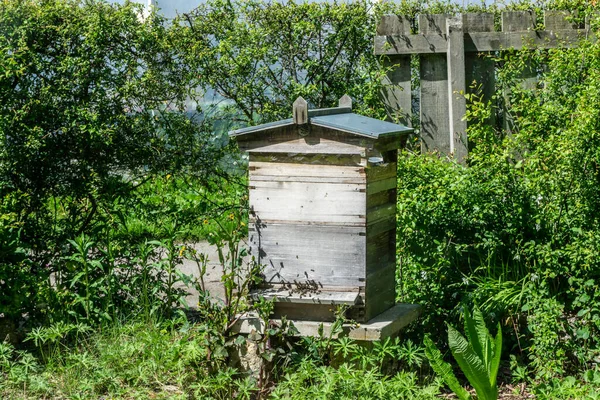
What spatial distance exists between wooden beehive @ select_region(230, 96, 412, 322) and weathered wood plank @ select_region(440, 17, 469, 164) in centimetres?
203

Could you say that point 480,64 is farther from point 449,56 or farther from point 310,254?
point 310,254

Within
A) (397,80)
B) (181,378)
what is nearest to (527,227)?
(397,80)

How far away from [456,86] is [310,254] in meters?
2.78

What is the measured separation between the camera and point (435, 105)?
716 cm

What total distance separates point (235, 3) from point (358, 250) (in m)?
3.11

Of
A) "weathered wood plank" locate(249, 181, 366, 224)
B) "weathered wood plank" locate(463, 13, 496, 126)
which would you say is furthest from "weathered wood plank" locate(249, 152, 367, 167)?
"weathered wood plank" locate(463, 13, 496, 126)

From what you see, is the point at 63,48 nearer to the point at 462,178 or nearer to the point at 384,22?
the point at 384,22

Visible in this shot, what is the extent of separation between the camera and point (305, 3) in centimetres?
695

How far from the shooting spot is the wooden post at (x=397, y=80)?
7.07 m

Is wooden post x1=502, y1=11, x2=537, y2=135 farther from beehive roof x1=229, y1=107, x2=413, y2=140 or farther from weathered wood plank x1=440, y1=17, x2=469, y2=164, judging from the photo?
beehive roof x1=229, y1=107, x2=413, y2=140

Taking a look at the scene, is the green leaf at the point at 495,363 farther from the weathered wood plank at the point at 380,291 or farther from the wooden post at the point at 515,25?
the wooden post at the point at 515,25

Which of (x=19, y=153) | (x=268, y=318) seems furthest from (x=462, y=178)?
(x=19, y=153)

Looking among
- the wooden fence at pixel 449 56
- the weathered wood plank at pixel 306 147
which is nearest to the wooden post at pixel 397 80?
the wooden fence at pixel 449 56

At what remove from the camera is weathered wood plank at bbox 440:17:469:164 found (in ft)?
22.9
